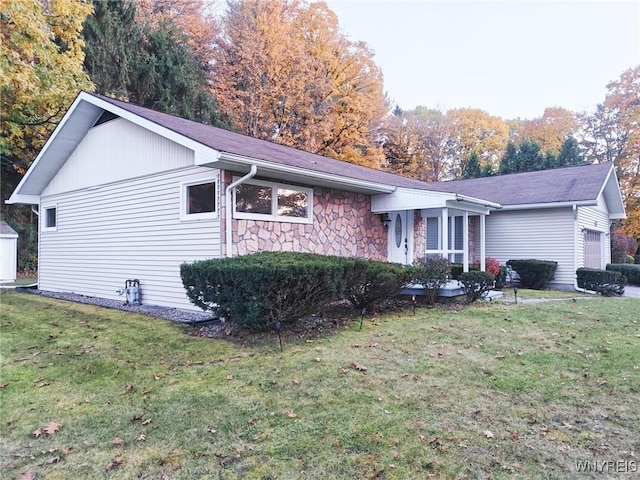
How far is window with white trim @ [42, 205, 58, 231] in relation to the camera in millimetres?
12230

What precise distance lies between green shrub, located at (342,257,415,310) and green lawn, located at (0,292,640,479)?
850mm

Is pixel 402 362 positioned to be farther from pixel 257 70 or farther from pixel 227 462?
pixel 257 70

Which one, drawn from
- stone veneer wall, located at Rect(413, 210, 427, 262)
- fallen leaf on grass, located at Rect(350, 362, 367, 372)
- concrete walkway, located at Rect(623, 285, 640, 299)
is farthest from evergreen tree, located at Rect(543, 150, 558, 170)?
fallen leaf on grass, located at Rect(350, 362, 367, 372)

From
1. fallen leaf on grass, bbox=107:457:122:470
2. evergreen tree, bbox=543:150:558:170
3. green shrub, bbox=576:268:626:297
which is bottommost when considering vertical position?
fallen leaf on grass, bbox=107:457:122:470

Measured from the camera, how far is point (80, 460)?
2.83 meters

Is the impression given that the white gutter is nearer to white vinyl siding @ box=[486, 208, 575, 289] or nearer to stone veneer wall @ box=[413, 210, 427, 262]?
stone veneer wall @ box=[413, 210, 427, 262]

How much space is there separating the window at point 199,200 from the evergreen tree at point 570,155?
23.5m

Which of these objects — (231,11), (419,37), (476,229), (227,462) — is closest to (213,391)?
(227,462)

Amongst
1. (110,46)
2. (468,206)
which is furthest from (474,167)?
(110,46)

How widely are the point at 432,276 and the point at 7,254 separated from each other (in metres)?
17.1

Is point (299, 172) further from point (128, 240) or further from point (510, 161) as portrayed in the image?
point (510, 161)

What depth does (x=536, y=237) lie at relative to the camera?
14.0m

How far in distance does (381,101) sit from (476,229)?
13.8m

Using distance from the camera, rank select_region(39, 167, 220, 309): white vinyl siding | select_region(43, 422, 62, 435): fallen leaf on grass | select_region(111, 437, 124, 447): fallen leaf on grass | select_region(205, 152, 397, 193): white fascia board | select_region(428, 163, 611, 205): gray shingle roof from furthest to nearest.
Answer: select_region(428, 163, 611, 205): gray shingle roof, select_region(39, 167, 220, 309): white vinyl siding, select_region(205, 152, 397, 193): white fascia board, select_region(43, 422, 62, 435): fallen leaf on grass, select_region(111, 437, 124, 447): fallen leaf on grass
